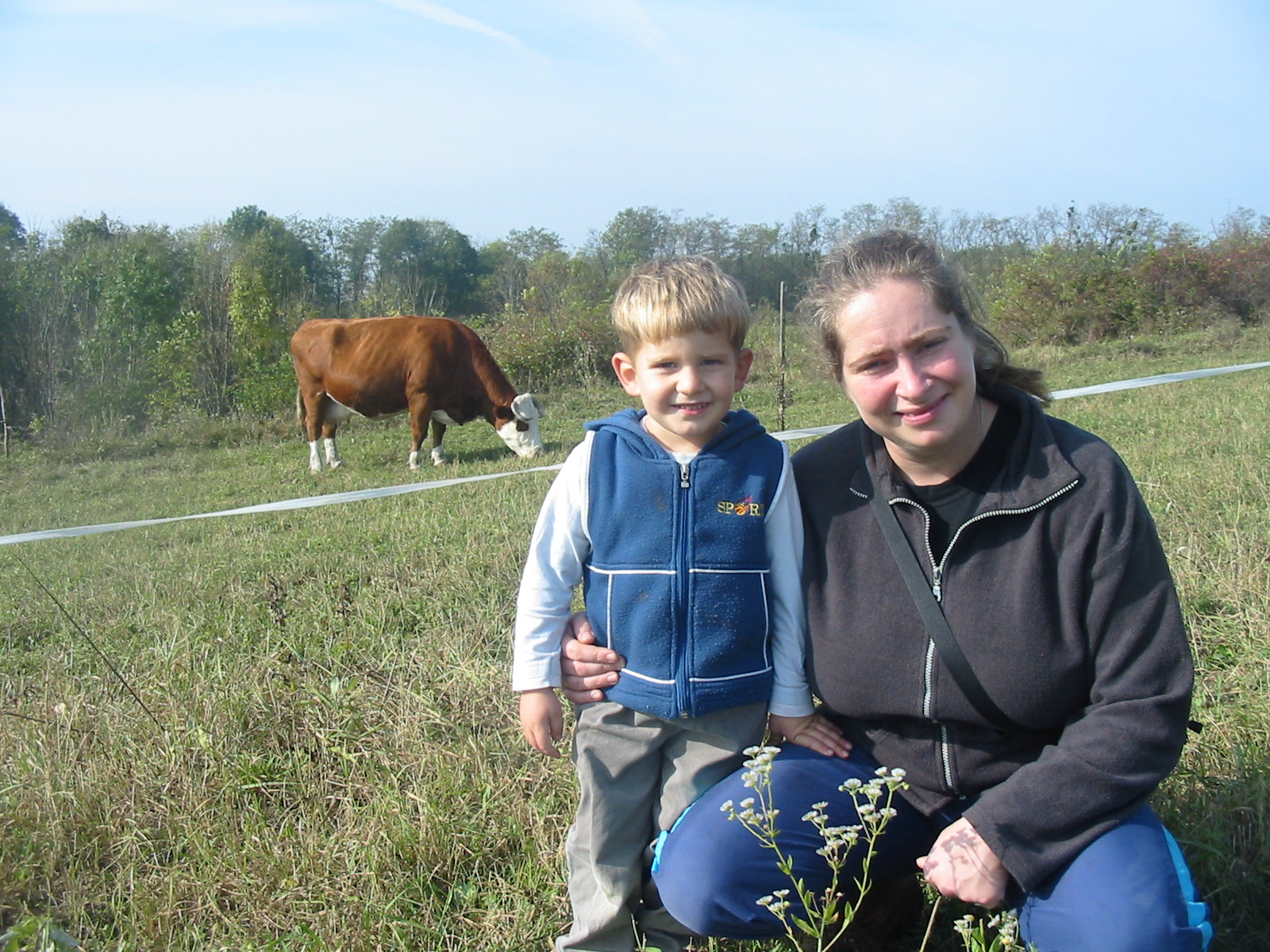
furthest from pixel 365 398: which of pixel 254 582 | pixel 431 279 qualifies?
pixel 431 279

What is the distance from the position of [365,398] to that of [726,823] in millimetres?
12746

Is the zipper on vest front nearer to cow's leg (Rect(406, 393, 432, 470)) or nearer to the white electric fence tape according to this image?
the white electric fence tape

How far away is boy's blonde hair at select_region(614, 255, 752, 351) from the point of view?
2.18 metres

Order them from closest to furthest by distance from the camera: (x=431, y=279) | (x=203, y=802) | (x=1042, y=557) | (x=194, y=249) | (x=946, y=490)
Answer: (x=1042, y=557) → (x=946, y=490) → (x=203, y=802) → (x=194, y=249) → (x=431, y=279)

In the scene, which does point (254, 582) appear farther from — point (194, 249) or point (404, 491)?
point (194, 249)

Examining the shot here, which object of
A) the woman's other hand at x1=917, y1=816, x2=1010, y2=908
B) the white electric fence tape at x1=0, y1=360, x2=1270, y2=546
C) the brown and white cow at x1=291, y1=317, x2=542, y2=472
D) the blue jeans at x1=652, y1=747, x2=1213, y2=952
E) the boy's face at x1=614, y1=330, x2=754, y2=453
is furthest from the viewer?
the brown and white cow at x1=291, y1=317, x2=542, y2=472

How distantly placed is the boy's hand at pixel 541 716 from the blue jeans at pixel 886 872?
34 centimetres

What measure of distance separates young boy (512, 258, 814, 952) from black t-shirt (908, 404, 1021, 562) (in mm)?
295

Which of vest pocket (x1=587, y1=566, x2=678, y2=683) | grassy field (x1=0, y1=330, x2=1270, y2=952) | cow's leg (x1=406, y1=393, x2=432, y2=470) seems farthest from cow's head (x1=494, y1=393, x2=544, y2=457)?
vest pocket (x1=587, y1=566, x2=678, y2=683)

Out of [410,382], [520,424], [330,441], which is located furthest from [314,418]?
[520,424]

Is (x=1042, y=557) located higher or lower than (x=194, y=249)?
lower

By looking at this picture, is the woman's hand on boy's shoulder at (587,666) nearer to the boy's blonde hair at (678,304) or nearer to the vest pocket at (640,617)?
the vest pocket at (640,617)

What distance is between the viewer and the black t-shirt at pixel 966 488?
2152mm

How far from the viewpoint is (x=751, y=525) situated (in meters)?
2.21
